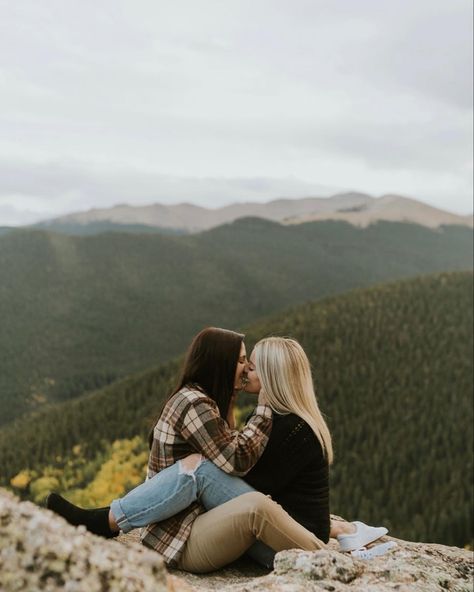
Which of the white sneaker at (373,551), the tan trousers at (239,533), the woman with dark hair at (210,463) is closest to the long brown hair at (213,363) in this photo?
the woman with dark hair at (210,463)

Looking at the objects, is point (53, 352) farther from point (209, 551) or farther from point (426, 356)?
point (209, 551)

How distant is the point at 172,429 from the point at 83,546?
8.98ft

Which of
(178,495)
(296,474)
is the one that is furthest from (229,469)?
(296,474)

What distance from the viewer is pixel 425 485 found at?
2704 inches

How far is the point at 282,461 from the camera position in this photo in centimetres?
749

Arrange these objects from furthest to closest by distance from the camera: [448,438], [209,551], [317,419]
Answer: [448,438], [317,419], [209,551]

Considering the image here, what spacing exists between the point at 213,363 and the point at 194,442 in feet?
2.66

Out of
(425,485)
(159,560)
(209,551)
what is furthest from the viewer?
(425,485)

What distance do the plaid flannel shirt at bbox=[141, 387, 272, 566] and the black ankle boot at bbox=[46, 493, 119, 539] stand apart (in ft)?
1.35

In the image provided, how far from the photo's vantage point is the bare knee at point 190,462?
720 cm

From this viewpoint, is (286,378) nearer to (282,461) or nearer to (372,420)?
(282,461)

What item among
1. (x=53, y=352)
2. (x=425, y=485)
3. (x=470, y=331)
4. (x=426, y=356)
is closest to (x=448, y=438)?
(x=425, y=485)

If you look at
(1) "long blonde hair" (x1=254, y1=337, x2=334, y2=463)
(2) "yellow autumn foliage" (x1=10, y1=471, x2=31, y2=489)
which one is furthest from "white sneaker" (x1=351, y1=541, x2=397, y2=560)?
(2) "yellow autumn foliage" (x1=10, y1=471, x2=31, y2=489)

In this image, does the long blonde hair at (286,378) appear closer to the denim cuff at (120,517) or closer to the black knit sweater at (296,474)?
the black knit sweater at (296,474)
